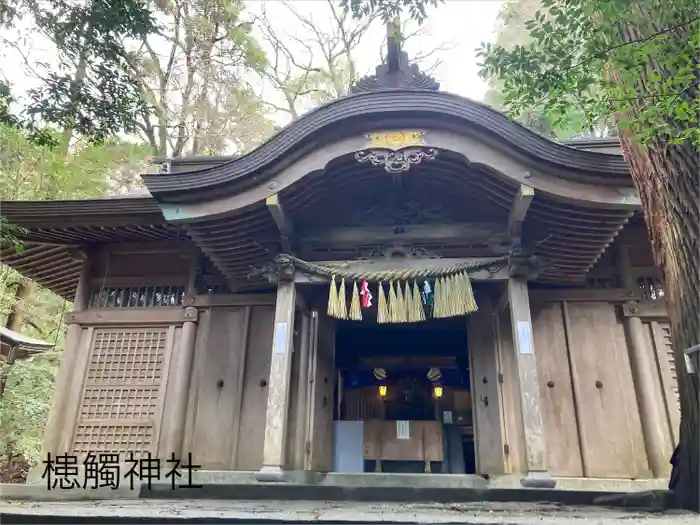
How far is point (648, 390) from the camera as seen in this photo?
6.41 metres

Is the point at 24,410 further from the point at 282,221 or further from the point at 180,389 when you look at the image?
the point at 282,221

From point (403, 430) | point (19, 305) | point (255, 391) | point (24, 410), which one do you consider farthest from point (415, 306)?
point (19, 305)

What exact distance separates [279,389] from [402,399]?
8.01 metres

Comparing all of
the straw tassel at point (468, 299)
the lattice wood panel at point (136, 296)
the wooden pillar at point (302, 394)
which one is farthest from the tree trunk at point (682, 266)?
the lattice wood panel at point (136, 296)

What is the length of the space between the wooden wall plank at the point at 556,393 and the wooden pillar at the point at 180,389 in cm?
453

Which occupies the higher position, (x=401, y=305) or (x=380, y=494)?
(x=401, y=305)

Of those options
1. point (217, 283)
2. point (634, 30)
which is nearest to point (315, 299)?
point (217, 283)

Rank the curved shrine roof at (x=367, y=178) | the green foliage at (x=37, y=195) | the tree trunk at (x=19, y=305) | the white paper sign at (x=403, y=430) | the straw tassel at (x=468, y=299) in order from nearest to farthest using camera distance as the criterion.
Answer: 1. the curved shrine roof at (x=367, y=178)
2. the straw tassel at (x=468, y=299)
3. the white paper sign at (x=403, y=430)
4. the green foliage at (x=37, y=195)
5. the tree trunk at (x=19, y=305)

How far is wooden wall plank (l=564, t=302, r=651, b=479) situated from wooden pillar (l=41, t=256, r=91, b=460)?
6.46 metres

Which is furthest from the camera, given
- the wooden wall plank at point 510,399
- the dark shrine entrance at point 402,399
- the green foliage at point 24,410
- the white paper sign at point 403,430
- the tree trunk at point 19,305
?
the tree trunk at point 19,305

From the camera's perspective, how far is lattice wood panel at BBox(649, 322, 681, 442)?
637 cm

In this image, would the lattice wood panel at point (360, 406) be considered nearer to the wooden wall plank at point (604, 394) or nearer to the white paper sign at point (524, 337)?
the wooden wall plank at point (604, 394)

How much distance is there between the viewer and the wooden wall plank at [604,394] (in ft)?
20.6

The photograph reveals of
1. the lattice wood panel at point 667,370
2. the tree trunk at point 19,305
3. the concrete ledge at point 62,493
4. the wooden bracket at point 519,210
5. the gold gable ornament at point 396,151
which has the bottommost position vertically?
the concrete ledge at point 62,493
